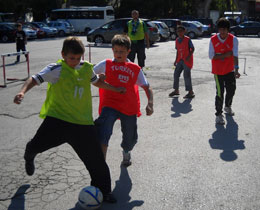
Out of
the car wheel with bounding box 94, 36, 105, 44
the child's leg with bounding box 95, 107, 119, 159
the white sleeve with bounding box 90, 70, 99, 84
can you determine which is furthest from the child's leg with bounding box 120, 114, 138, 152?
the car wheel with bounding box 94, 36, 105, 44

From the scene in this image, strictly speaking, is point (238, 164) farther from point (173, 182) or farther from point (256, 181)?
point (173, 182)

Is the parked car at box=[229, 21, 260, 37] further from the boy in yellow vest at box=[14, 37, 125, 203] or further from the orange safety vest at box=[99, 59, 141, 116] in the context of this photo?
the boy in yellow vest at box=[14, 37, 125, 203]

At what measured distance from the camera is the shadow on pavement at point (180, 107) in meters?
8.10

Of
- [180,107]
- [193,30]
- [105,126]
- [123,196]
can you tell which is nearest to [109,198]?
A: [123,196]

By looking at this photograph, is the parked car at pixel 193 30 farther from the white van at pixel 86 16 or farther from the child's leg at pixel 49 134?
the child's leg at pixel 49 134

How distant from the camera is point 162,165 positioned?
204 inches

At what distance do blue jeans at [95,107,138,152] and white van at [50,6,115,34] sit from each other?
38.9m

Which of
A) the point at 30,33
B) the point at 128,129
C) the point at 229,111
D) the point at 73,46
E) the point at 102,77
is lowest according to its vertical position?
the point at 229,111

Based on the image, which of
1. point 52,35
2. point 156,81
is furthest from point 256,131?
point 52,35

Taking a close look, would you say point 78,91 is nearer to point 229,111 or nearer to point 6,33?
point 229,111

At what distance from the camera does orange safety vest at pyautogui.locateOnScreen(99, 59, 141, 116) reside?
4660mm

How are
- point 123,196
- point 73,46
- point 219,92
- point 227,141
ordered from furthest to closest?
1. point 219,92
2. point 227,141
3. point 123,196
4. point 73,46

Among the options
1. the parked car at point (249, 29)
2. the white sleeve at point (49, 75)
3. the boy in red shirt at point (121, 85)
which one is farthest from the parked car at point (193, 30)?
the white sleeve at point (49, 75)

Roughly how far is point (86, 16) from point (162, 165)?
39.6 metres
